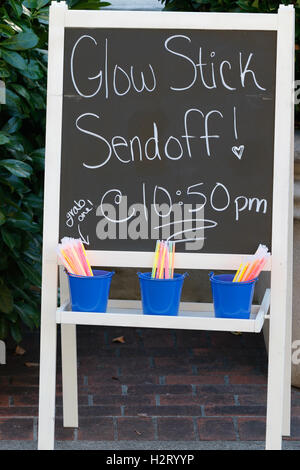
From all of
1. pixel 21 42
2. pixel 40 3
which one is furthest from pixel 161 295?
pixel 40 3

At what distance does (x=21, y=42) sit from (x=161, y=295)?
1242 millimetres

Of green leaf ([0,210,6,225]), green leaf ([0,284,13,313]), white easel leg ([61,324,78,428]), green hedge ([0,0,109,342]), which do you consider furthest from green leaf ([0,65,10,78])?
white easel leg ([61,324,78,428])

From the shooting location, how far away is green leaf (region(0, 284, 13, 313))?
354 centimetres

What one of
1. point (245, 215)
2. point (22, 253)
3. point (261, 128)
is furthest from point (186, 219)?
point (22, 253)

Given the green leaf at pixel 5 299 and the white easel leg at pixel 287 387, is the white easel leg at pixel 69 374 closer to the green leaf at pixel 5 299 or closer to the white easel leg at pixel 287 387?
the green leaf at pixel 5 299

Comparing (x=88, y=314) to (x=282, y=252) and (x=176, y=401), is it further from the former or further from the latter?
(x=176, y=401)

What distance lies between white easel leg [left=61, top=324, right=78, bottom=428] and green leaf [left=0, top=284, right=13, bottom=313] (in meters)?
0.39

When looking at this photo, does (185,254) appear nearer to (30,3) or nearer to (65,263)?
(65,263)

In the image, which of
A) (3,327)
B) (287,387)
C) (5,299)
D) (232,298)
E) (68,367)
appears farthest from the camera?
(3,327)

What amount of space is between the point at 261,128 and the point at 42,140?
1.29m

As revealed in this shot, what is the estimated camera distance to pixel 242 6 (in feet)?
12.6

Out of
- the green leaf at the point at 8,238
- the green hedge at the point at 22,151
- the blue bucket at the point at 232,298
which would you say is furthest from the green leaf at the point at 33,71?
the blue bucket at the point at 232,298

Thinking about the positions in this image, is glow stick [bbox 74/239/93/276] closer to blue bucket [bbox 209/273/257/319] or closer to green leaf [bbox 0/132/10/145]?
blue bucket [bbox 209/273/257/319]

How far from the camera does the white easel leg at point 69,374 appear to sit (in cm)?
328
